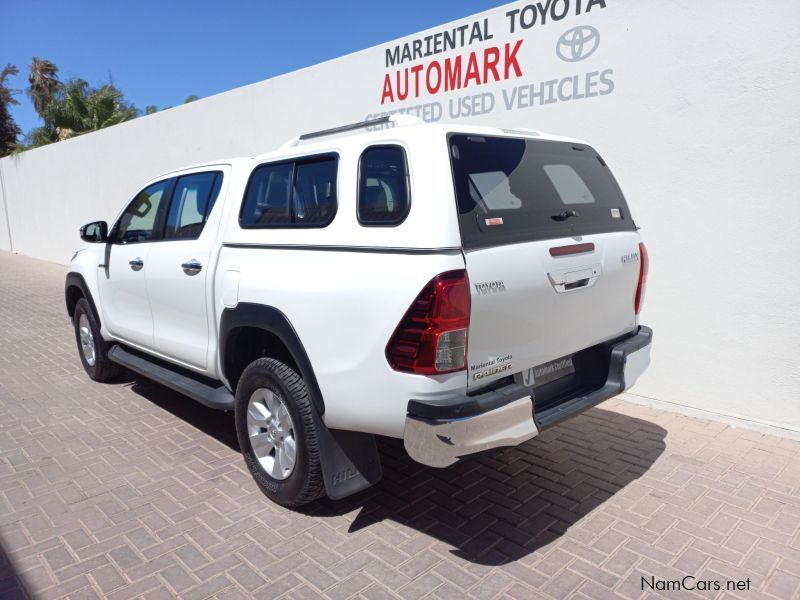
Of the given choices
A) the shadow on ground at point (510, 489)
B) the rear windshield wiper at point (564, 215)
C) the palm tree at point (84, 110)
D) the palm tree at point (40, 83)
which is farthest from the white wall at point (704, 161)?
the palm tree at point (40, 83)

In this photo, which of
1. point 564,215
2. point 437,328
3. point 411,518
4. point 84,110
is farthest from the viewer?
point 84,110

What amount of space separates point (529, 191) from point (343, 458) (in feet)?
5.49

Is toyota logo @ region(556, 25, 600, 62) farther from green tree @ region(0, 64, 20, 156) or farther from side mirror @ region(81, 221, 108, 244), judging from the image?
green tree @ region(0, 64, 20, 156)

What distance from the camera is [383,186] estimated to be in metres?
2.89

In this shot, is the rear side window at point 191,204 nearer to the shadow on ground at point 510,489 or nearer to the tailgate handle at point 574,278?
the shadow on ground at point 510,489

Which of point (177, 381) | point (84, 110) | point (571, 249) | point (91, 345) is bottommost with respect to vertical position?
point (91, 345)

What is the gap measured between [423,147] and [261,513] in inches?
86.7

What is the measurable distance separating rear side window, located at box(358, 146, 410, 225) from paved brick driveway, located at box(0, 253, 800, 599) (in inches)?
66.3

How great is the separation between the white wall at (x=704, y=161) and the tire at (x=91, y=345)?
4.23 meters

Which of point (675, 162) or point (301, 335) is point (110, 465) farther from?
point (675, 162)

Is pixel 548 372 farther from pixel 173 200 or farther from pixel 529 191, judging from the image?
pixel 173 200

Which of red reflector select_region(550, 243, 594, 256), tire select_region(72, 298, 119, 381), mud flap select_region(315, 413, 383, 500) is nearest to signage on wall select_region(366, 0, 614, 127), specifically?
red reflector select_region(550, 243, 594, 256)

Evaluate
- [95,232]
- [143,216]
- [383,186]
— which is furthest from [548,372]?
[95,232]

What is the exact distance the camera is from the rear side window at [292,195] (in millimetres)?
3184
